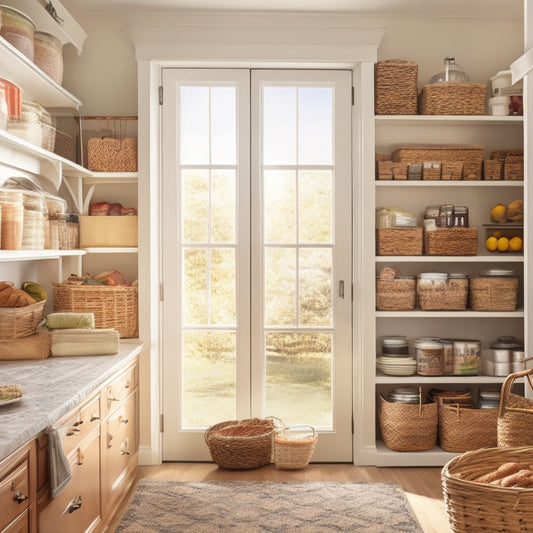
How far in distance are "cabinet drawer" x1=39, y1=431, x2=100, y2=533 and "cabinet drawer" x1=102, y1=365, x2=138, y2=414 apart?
0.19m

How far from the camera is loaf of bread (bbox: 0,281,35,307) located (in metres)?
2.70

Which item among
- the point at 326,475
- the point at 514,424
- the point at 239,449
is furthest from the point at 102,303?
the point at 514,424

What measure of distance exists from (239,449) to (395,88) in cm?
234

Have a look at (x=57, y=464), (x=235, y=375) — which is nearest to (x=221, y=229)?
(x=235, y=375)

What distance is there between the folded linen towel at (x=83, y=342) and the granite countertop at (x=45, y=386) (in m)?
0.03

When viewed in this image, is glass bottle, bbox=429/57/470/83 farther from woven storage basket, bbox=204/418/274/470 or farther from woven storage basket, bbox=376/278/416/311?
woven storage basket, bbox=204/418/274/470

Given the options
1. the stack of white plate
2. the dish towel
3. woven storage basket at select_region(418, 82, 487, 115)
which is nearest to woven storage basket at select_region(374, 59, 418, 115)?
woven storage basket at select_region(418, 82, 487, 115)

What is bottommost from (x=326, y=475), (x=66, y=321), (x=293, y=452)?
(x=326, y=475)

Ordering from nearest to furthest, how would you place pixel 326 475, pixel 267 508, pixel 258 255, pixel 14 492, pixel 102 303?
pixel 14 492 < pixel 267 508 < pixel 102 303 < pixel 326 475 < pixel 258 255

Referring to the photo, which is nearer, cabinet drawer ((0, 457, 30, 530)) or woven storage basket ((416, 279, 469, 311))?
cabinet drawer ((0, 457, 30, 530))

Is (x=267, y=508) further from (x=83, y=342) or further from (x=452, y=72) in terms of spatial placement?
(x=452, y=72)

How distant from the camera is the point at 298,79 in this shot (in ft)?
12.0

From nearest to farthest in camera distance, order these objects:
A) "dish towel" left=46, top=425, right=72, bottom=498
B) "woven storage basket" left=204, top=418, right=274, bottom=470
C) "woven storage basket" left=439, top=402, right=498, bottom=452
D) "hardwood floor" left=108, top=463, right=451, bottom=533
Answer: "dish towel" left=46, top=425, right=72, bottom=498 < "hardwood floor" left=108, top=463, right=451, bottom=533 < "woven storage basket" left=204, top=418, right=274, bottom=470 < "woven storage basket" left=439, top=402, right=498, bottom=452

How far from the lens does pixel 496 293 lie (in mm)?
3541
